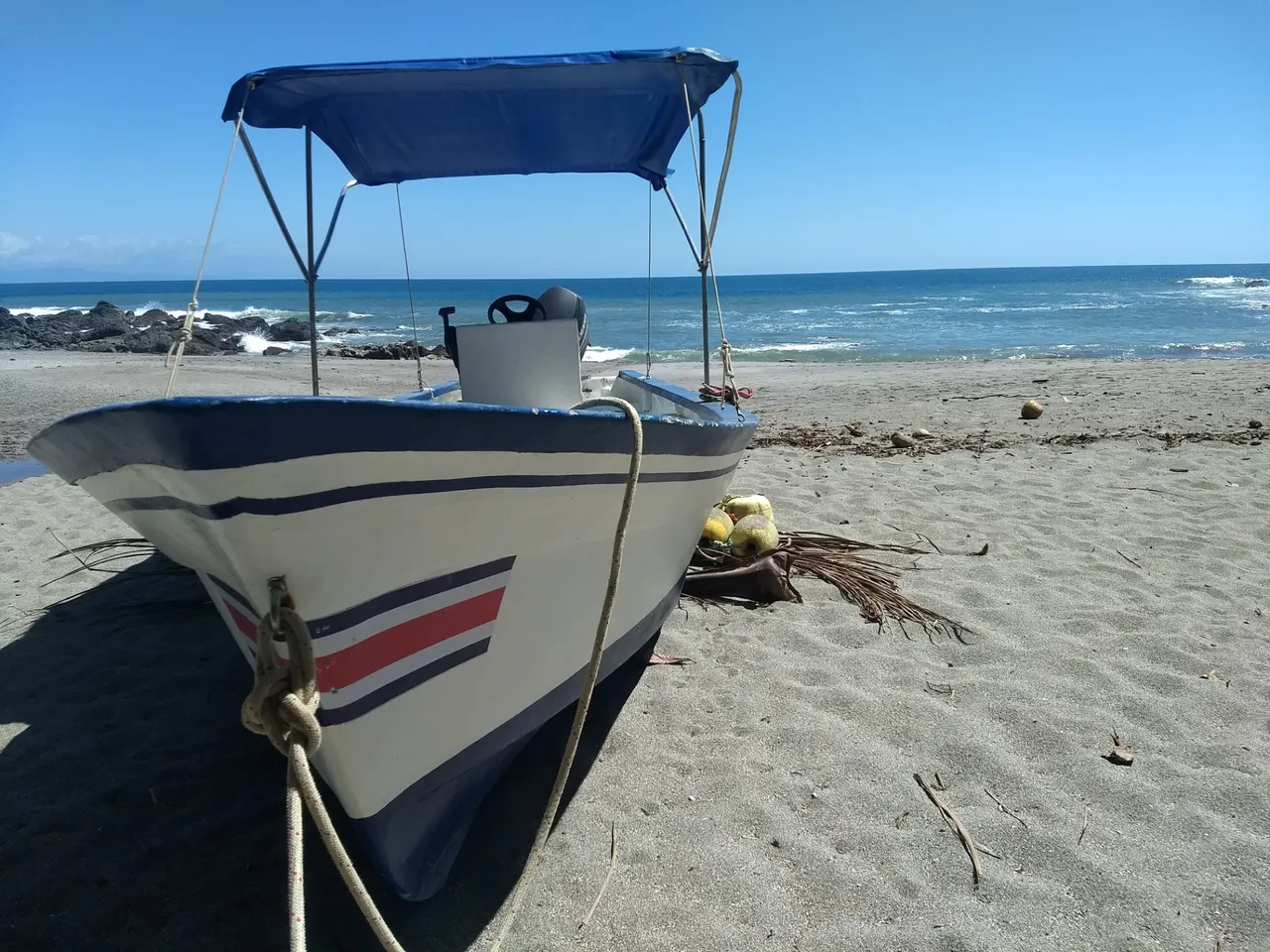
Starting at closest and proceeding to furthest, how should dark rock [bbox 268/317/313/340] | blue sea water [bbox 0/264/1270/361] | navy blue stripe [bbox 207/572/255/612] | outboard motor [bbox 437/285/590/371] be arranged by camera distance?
navy blue stripe [bbox 207/572/255/612]
outboard motor [bbox 437/285/590/371]
blue sea water [bbox 0/264/1270/361]
dark rock [bbox 268/317/313/340]

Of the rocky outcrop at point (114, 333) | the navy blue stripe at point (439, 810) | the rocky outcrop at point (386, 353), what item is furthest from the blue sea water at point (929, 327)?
the navy blue stripe at point (439, 810)

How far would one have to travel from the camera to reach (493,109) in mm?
4590

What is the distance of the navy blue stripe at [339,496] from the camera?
1758mm

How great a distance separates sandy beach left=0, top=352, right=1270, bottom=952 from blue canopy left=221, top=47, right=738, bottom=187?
2.70 meters

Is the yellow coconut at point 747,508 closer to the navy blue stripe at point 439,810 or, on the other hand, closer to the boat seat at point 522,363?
the boat seat at point 522,363

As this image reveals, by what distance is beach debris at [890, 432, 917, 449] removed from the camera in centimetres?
813

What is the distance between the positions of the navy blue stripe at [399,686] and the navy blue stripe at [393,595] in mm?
208

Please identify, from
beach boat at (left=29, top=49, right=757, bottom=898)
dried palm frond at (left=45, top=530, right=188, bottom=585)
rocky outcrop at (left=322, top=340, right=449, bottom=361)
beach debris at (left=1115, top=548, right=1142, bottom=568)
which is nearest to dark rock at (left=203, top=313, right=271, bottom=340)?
rocky outcrop at (left=322, top=340, right=449, bottom=361)

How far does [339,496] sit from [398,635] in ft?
1.45

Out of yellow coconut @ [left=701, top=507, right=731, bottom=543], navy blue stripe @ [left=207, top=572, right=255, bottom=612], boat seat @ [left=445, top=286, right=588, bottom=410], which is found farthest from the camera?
yellow coconut @ [left=701, top=507, right=731, bottom=543]

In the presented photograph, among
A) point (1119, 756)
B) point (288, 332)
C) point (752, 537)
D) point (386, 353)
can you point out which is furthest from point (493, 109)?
point (288, 332)

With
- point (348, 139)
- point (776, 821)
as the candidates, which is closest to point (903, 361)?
point (348, 139)

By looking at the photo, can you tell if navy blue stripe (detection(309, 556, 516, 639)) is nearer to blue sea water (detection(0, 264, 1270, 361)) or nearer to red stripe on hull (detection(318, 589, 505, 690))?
red stripe on hull (detection(318, 589, 505, 690))

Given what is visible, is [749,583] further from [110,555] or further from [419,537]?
[110,555]
